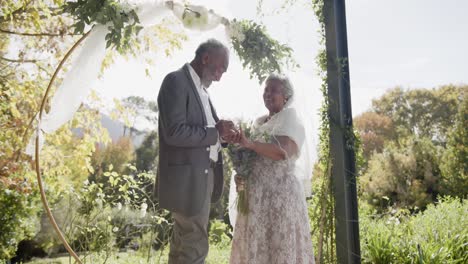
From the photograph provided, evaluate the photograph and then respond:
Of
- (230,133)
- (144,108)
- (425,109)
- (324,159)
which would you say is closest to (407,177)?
(324,159)

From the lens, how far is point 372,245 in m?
3.82

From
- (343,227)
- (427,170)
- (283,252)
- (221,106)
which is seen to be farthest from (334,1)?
(427,170)

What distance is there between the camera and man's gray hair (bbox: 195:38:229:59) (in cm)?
248

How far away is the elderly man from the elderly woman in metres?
0.33

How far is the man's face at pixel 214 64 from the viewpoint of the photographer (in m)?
2.47

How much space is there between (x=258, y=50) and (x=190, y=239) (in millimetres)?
1664

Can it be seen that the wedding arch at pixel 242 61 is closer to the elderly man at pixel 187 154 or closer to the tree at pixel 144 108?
the elderly man at pixel 187 154

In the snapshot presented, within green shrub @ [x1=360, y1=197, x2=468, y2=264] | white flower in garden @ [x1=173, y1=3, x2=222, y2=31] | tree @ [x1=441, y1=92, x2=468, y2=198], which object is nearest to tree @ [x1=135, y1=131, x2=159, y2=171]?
tree @ [x1=441, y1=92, x2=468, y2=198]

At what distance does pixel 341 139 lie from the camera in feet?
9.40

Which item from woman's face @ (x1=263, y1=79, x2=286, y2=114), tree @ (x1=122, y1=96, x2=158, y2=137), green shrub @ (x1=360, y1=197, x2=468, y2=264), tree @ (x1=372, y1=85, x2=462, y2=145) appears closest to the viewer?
Result: woman's face @ (x1=263, y1=79, x2=286, y2=114)

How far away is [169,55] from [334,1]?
227 cm

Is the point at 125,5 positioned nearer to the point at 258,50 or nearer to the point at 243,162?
the point at 258,50

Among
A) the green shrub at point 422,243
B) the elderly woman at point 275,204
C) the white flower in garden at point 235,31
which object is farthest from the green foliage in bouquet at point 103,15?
the green shrub at point 422,243

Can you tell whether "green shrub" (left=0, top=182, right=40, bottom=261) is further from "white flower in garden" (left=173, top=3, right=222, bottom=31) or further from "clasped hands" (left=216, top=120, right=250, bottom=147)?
"clasped hands" (left=216, top=120, right=250, bottom=147)
